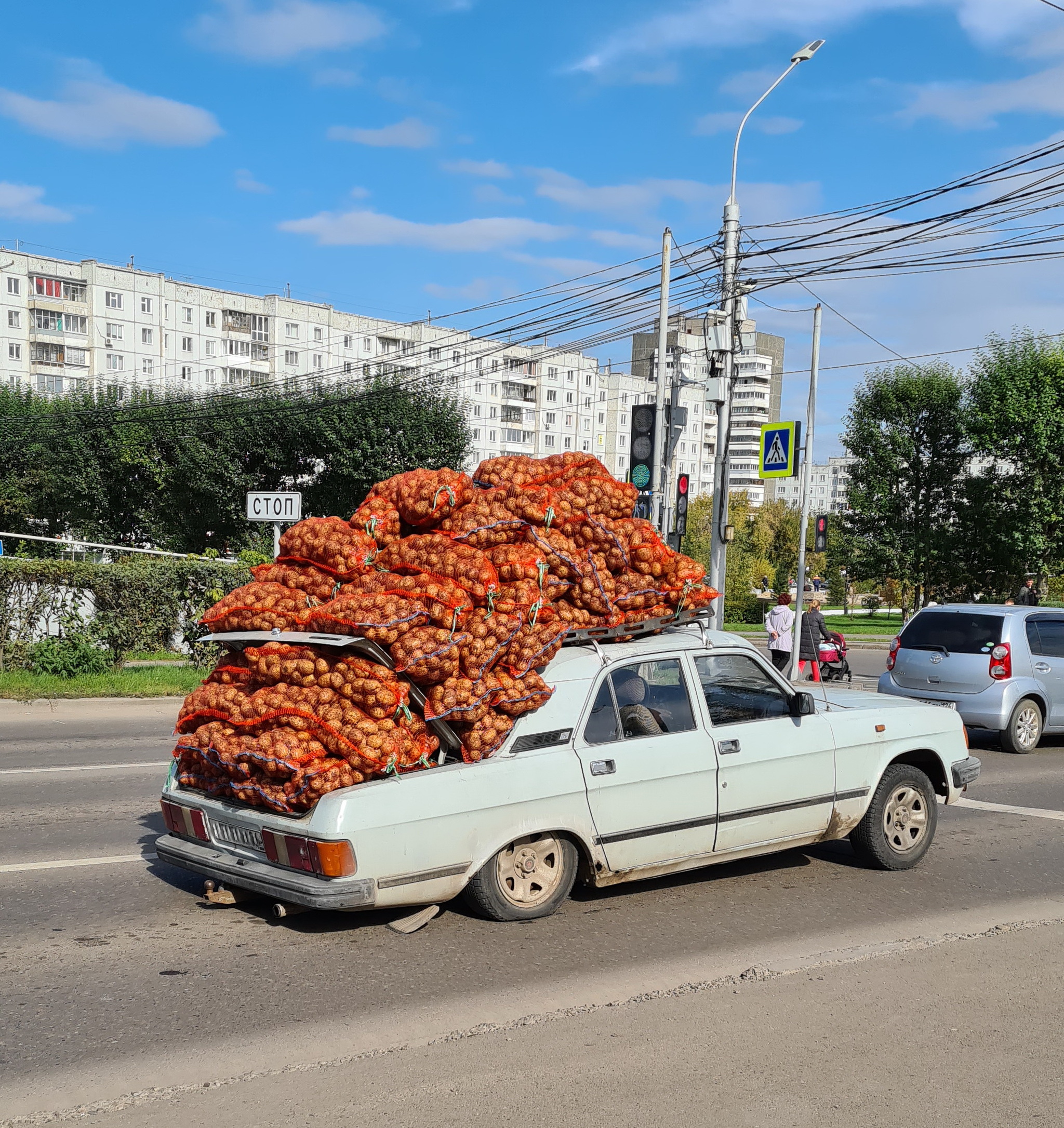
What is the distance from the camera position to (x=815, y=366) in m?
29.1

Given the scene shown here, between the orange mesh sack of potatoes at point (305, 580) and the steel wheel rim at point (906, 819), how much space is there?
3.64 m

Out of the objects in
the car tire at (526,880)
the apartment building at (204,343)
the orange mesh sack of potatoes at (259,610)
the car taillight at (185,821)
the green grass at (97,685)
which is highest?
the apartment building at (204,343)

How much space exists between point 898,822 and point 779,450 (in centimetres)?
1332

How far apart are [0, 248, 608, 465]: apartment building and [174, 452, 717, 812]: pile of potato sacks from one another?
61.7 m

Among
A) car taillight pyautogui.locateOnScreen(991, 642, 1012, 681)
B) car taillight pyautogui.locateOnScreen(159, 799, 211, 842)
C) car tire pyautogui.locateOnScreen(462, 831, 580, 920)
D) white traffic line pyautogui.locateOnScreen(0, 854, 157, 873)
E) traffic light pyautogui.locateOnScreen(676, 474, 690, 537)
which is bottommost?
white traffic line pyautogui.locateOnScreen(0, 854, 157, 873)

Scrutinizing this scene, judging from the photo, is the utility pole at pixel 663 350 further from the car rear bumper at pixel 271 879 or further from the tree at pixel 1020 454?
the tree at pixel 1020 454

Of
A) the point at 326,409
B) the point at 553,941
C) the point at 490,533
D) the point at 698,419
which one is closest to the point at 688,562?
the point at 490,533

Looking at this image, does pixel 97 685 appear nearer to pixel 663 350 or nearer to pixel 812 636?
pixel 812 636

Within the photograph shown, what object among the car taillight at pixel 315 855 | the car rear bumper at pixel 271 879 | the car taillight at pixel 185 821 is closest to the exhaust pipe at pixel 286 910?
the car rear bumper at pixel 271 879

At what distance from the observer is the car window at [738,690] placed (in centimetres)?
621

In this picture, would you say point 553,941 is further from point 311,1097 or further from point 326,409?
point 326,409

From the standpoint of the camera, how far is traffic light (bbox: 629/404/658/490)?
16.1 meters

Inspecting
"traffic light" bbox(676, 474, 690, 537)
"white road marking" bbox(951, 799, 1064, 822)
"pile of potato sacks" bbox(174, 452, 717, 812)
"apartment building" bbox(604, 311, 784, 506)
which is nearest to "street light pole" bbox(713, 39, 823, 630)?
"traffic light" bbox(676, 474, 690, 537)

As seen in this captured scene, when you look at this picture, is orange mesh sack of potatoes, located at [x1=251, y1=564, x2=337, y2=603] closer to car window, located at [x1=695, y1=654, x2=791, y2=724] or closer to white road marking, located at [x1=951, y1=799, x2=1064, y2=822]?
car window, located at [x1=695, y1=654, x2=791, y2=724]
